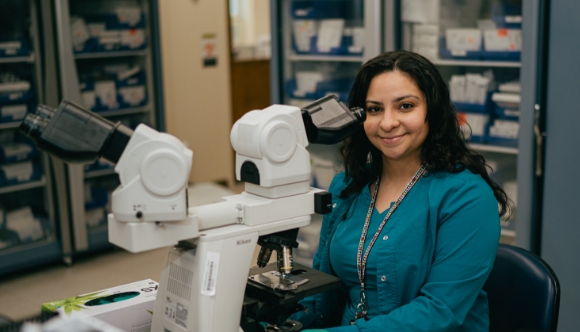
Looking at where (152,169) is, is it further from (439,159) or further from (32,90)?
(32,90)

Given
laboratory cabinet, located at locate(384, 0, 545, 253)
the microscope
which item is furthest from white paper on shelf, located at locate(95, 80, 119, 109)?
the microscope

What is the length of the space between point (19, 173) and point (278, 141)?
3345mm

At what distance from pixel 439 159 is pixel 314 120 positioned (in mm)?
454

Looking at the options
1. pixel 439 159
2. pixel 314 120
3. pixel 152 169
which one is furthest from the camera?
pixel 439 159

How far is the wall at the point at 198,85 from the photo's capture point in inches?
227

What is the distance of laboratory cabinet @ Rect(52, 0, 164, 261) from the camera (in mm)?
4230

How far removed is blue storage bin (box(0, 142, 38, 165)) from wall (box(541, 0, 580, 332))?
3226 mm

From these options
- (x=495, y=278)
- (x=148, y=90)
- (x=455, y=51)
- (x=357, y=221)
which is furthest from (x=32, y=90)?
(x=495, y=278)

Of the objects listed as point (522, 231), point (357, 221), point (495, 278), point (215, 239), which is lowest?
point (522, 231)

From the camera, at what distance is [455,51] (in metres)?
3.38

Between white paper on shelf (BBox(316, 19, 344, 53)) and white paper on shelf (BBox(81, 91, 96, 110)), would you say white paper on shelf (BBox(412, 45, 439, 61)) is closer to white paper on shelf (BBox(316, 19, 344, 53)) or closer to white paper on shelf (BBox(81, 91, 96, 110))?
white paper on shelf (BBox(316, 19, 344, 53))

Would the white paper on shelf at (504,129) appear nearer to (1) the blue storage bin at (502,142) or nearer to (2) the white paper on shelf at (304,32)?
(1) the blue storage bin at (502,142)

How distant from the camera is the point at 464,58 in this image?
3.37 m

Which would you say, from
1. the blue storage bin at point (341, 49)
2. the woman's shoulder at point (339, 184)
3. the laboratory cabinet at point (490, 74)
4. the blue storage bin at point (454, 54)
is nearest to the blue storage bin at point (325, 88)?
the blue storage bin at point (341, 49)
